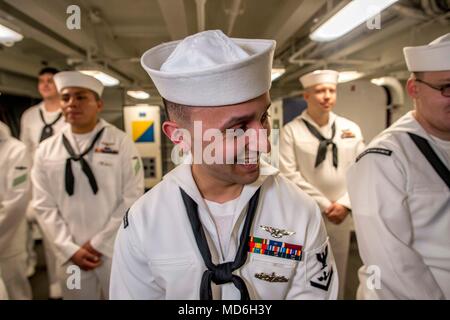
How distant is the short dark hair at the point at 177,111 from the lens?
65 cm

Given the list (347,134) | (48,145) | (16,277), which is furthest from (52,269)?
(347,134)

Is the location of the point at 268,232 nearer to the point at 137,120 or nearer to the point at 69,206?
the point at 137,120

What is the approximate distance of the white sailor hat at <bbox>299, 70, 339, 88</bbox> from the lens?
0.80m

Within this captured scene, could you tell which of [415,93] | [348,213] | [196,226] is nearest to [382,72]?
[415,93]

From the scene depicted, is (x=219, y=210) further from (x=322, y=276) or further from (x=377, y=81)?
(x=377, y=81)

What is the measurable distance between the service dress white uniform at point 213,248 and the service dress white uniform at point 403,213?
0.59ft

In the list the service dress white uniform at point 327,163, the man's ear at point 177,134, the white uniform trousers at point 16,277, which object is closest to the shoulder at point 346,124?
the service dress white uniform at point 327,163

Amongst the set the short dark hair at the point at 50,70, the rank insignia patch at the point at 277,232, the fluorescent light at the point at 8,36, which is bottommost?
the rank insignia patch at the point at 277,232

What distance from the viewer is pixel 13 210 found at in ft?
3.34

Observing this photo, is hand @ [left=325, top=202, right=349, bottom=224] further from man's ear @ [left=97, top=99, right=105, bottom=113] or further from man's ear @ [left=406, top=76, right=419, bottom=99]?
man's ear @ [left=97, top=99, right=105, bottom=113]

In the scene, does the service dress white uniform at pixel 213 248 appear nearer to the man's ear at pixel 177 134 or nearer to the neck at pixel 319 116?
the man's ear at pixel 177 134

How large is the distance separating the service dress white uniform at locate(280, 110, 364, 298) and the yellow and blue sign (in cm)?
38

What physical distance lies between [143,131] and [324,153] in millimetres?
550

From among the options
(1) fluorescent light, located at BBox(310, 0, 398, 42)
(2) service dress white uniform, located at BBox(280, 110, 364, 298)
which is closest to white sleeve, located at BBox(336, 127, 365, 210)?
(2) service dress white uniform, located at BBox(280, 110, 364, 298)
